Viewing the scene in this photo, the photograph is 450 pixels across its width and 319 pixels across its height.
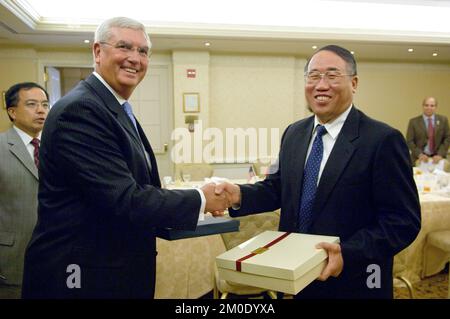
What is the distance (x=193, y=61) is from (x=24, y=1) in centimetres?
273

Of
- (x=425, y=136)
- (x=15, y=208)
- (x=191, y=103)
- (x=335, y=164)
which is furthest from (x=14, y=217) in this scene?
(x=425, y=136)

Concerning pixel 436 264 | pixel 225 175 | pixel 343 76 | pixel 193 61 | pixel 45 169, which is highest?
pixel 193 61

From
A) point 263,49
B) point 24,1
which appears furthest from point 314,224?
point 263,49

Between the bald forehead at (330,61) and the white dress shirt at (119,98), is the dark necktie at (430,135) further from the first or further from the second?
the white dress shirt at (119,98)

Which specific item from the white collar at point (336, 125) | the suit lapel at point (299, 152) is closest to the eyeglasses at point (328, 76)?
the white collar at point (336, 125)

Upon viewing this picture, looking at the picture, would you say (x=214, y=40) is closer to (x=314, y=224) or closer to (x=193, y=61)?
(x=193, y=61)

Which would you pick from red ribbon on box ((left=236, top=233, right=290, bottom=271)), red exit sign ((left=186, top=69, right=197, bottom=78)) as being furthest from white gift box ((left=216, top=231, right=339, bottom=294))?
red exit sign ((left=186, top=69, right=197, bottom=78))

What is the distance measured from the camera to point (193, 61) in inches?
256

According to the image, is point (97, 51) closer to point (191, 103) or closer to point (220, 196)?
point (220, 196)

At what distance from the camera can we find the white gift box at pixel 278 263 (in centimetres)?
106

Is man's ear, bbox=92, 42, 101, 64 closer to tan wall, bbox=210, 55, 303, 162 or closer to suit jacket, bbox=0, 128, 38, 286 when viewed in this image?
suit jacket, bbox=0, 128, 38, 286

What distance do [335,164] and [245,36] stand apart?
457cm

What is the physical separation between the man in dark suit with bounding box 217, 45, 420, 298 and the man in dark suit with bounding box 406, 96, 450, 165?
18.4 feet

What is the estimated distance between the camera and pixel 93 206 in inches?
49.9
